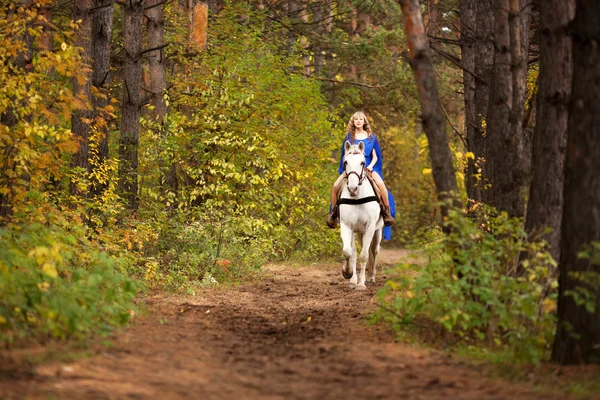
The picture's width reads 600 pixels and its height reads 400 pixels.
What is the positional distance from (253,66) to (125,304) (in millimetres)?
11154

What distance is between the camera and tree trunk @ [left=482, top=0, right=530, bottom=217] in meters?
10.1

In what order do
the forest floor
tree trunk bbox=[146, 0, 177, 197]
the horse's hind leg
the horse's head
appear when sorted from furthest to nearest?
tree trunk bbox=[146, 0, 177, 197] < the horse's hind leg < the horse's head < the forest floor

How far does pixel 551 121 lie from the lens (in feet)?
29.3

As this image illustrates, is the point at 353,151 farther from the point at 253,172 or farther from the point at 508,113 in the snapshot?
the point at 253,172

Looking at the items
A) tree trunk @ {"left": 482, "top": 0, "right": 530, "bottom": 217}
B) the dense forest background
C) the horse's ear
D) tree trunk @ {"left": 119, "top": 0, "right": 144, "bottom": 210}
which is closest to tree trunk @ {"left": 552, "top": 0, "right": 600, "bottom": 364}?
the dense forest background

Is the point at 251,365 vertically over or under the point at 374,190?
under

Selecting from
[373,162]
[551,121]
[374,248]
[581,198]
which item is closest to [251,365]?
[581,198]

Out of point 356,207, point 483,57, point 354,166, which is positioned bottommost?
point 356,207

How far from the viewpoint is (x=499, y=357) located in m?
8.15

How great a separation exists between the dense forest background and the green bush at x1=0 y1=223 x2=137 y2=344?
0.03 meters

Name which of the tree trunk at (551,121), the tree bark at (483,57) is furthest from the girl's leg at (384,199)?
the tree trunk at (551,121)

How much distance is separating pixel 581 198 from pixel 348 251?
7734mm

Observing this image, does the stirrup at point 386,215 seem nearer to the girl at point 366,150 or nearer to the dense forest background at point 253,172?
the girl at point 366,150

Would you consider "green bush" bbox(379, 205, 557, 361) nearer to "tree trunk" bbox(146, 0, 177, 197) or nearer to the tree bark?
the tree bark
